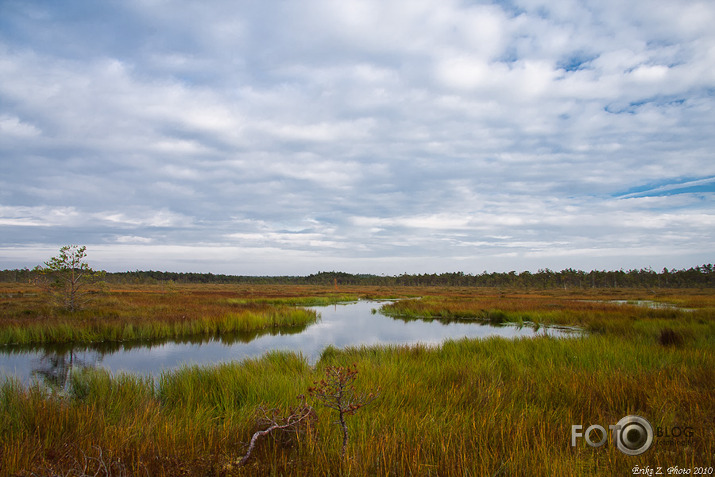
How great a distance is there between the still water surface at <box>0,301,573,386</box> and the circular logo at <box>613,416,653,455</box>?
8181 millimetres

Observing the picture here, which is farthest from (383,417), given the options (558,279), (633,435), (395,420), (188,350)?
(558,279)

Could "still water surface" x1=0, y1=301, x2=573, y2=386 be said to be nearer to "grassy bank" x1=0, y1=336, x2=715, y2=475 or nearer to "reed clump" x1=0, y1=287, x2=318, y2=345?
"reed clump" x1=0, y1=287, x2=318, y2=345

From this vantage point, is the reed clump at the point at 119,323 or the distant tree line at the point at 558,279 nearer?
the reed clump at the point at 119,323

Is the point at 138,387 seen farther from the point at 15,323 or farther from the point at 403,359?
the point at 15,323

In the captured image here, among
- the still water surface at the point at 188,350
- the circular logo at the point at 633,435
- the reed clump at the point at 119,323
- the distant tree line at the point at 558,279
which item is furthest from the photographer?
the distant tree line at the point at 558,279

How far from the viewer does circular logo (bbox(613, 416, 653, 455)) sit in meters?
3.84

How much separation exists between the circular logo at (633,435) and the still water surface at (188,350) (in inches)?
322

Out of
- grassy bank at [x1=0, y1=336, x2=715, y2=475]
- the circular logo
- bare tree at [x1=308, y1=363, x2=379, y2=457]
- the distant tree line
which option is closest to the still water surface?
grassy bank at [x1=0, y1=336, x2=715, y2=475]

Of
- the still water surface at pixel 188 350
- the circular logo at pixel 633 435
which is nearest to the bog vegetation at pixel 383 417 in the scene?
the circular logo at pixel 633 435

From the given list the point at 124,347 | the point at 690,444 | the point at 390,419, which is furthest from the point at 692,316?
the point at 124,347

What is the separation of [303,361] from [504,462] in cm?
693

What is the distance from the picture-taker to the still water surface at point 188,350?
455 inches

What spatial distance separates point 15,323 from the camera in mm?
15930

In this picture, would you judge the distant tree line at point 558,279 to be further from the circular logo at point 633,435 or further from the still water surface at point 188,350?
the circular logo at point 633,435
